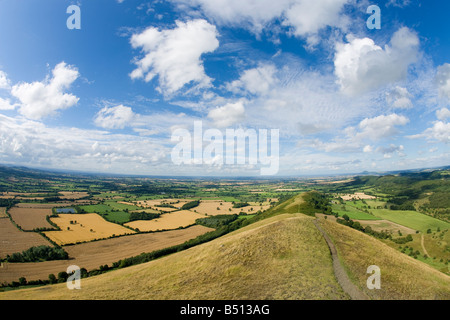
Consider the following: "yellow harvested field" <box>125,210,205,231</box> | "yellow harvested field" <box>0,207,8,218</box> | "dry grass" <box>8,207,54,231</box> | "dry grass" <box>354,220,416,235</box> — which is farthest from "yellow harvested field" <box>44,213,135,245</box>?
"dry grass" <box>354,220,416,235</box>

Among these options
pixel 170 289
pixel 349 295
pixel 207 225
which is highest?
pixel 349 295

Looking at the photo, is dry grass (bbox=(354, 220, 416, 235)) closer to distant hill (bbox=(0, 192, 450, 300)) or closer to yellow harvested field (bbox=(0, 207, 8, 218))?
distant hill (bbox=(0, 192, 450, 300))

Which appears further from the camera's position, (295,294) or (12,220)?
(12,220)

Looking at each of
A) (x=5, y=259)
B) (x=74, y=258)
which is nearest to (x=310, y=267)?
(x=74, y=258)

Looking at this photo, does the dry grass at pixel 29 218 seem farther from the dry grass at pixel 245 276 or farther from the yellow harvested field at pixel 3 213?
the dry grass at pixel 245 276

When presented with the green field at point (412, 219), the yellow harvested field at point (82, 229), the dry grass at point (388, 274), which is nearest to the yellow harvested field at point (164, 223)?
the yellow harvested field at point (82, 229)

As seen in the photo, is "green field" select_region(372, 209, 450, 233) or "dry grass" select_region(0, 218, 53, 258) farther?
"green field" select_region(372, 209, 450, 233)
